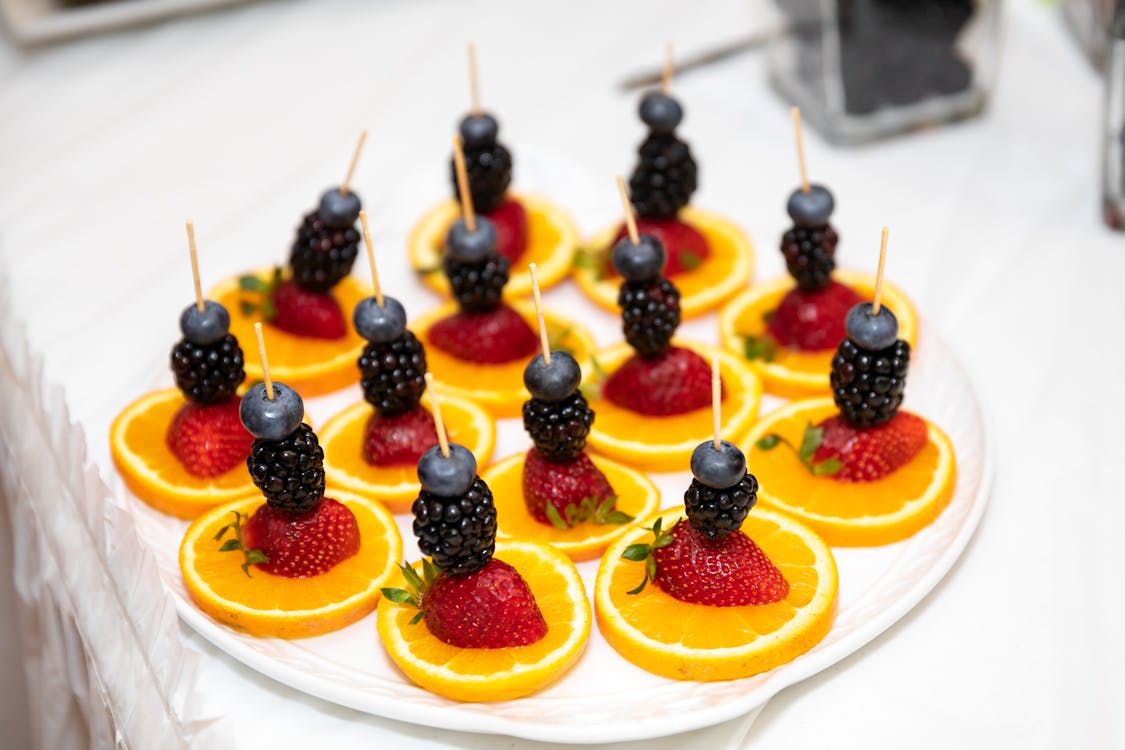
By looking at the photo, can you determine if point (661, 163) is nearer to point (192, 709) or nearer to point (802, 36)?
point (802, 36)

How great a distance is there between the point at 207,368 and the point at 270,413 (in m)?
0.31

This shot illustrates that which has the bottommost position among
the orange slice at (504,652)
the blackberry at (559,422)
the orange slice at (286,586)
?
the orange slice at (504,652)

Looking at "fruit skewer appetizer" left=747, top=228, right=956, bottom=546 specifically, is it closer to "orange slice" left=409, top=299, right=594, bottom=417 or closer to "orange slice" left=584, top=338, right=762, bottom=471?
"orange slice" left=584, top=338, right=762, bottom=471

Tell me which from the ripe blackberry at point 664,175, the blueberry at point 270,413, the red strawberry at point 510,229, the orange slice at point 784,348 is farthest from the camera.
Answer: the red strawberry at point 510,229

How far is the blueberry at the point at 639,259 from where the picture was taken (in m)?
1.92

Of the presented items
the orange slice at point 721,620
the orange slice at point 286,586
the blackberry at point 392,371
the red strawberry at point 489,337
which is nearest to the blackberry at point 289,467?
the orange slice at point 286,586

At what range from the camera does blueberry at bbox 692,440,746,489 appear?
4.99 ft

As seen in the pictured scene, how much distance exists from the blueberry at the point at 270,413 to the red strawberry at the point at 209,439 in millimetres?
292

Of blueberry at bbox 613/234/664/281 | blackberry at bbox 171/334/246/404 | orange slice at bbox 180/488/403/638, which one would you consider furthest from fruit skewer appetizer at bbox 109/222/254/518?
blueberry at bbox 613/234/664/281

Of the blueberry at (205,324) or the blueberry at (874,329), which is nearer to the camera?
the blueberry at (874,329)

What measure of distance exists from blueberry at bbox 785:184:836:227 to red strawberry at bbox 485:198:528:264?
560 millimetres

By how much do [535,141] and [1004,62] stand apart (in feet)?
3.56

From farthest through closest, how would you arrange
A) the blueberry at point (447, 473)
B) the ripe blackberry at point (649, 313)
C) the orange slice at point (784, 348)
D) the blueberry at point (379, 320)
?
the orange slice at point (784, 348) < the ripe blackberry at point (649, 313) < the blueberry at point (379, 320) < the blueberry at point (447, 473)

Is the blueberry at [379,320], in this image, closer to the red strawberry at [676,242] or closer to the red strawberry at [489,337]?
the red strawberry at [489,337]
